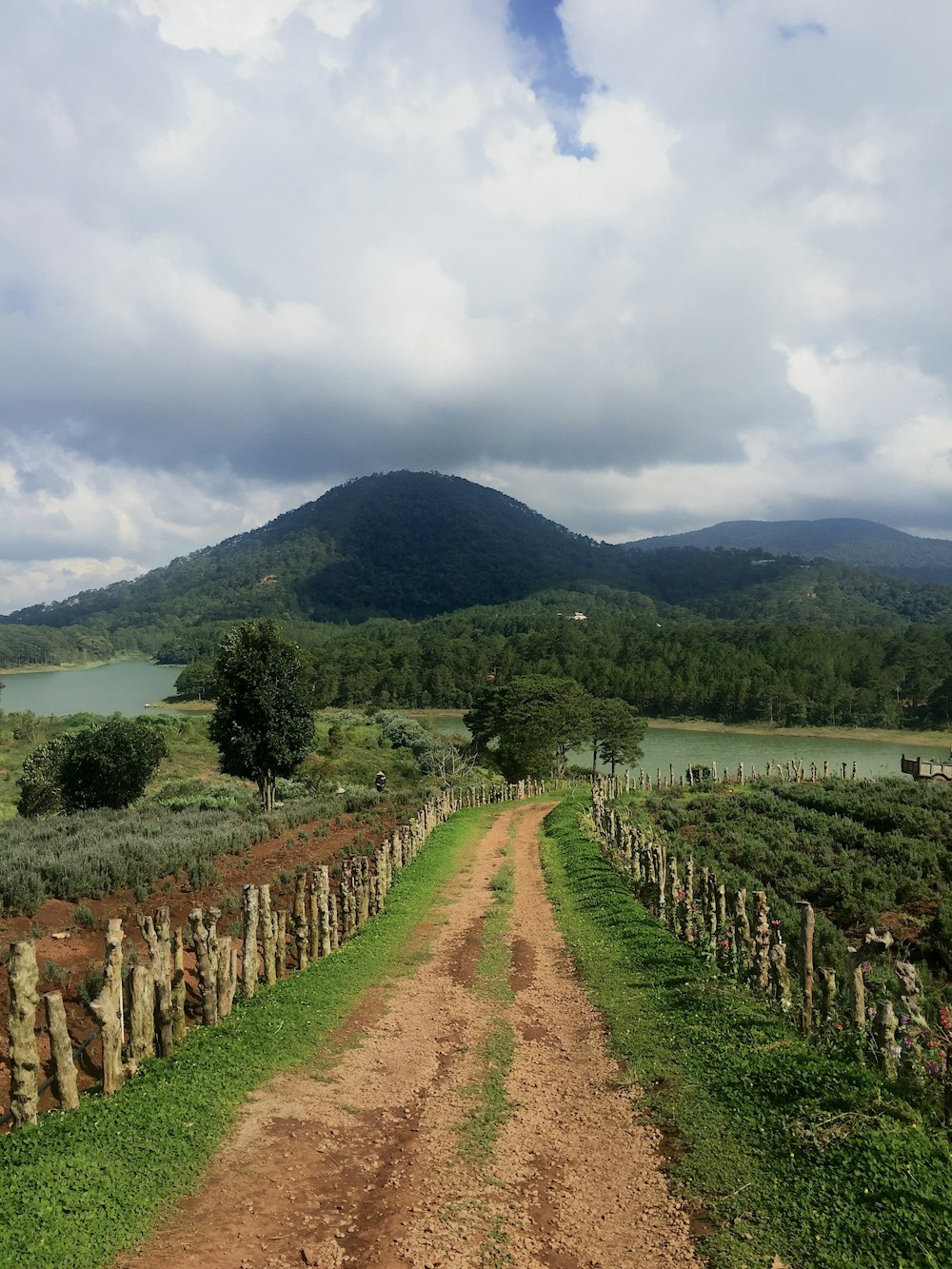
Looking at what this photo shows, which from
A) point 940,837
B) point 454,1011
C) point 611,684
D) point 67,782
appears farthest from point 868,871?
point 611,684

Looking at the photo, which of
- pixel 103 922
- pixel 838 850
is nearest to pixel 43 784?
pixel 103 922

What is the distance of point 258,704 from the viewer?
30438 mm

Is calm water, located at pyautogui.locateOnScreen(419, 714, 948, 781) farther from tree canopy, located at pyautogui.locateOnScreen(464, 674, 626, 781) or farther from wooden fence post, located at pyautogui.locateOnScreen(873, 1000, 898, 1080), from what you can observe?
wooden fence post, located at pyautogui.locateOnScreen(873, 1000, 898, 1080)

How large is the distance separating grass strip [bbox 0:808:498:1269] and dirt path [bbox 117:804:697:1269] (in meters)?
0.25

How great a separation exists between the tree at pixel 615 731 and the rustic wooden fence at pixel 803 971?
4655 centimetres

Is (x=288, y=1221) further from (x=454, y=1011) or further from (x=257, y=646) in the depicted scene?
(x=257, y=646)

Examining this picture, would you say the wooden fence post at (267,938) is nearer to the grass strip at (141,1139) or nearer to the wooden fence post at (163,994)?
the grass strip at (141,1139)

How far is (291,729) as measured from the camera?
31.1 metres

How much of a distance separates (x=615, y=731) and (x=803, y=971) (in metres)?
55.6

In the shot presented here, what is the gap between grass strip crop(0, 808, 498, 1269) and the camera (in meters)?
5.00

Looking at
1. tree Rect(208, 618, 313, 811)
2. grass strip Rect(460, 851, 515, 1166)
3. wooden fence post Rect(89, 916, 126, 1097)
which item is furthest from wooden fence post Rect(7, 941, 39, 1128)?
tree Rect(208, 618, 313, 811)

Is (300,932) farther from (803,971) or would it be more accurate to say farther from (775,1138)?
(775,1138)

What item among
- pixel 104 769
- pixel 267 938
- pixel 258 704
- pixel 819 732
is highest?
pixel 258 704

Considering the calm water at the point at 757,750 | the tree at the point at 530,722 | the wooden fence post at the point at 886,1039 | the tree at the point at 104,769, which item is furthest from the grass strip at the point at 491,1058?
the calm water at the point at 757,750
